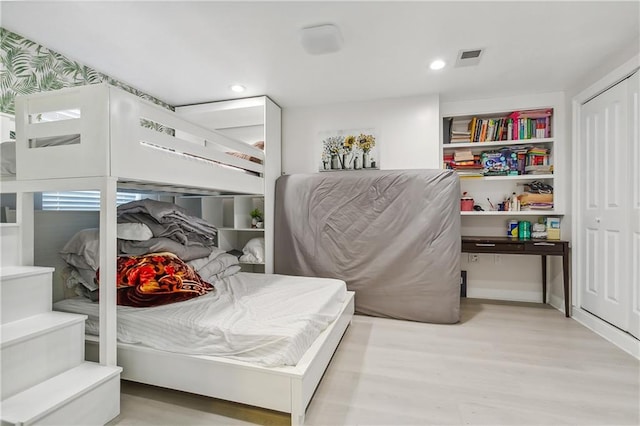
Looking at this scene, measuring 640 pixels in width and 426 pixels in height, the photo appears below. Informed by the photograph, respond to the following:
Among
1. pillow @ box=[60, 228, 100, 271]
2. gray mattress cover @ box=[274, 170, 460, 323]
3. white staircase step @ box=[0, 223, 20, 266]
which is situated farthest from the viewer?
gray mattress cover @ box=[274, 170, 460, 323]

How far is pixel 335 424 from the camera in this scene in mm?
1405

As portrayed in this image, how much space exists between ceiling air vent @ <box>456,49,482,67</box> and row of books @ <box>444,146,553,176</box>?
1.09m

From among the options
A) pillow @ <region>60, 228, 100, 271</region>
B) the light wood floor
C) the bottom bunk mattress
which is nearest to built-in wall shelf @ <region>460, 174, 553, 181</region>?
the light wood floor

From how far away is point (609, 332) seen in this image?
2305 mm

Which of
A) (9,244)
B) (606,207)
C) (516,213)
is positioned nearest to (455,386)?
(606,207)

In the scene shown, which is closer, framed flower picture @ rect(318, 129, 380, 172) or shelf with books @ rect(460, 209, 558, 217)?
shelf with books @ rect(460, 209, 558, 217)

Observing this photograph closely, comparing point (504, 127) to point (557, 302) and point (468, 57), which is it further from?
point (557, 302)

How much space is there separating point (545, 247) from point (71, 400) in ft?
11.6

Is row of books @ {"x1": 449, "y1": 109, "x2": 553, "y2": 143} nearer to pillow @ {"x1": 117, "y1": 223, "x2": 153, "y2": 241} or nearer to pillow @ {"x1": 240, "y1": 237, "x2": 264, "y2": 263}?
pillow @ {"x1": 240, "y1": 237, "x2": 264, "y2": 263}

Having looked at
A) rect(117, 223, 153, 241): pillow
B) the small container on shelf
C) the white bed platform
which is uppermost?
the small container on shelf

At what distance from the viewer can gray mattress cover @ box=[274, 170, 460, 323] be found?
2.68 m

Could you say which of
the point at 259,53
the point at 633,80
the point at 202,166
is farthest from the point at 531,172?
the point at 202,166

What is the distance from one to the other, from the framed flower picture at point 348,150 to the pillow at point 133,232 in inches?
73.9

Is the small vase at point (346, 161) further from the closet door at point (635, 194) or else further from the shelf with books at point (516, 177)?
the closet door at point (635, 194)
